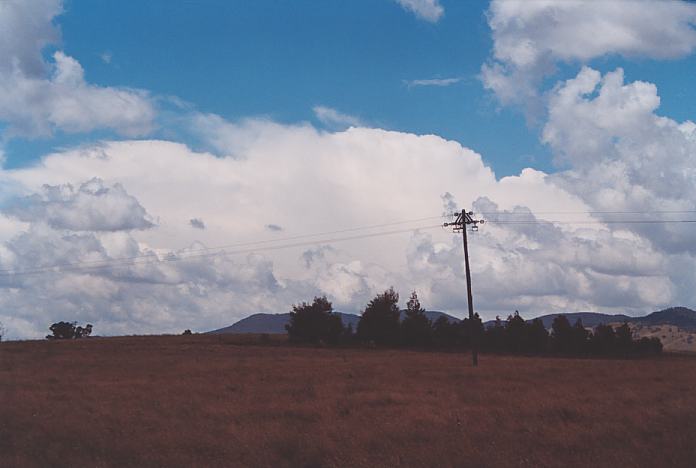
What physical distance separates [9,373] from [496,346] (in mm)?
69681

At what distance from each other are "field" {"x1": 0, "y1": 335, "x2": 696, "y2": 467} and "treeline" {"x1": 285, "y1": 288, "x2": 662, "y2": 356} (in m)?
60.1

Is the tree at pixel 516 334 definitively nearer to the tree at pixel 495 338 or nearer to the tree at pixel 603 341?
the tree at pixel 495 338

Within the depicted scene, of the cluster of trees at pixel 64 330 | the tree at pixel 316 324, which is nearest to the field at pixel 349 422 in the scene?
the tree at pixel 316 324

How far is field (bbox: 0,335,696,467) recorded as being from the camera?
14.5m

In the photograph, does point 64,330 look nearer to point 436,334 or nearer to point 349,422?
point 436,334

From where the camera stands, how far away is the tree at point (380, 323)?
311 feet

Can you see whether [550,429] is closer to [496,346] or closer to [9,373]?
[9,373]

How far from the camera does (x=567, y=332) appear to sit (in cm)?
9444

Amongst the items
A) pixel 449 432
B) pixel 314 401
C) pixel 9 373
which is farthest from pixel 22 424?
pixel 9 373

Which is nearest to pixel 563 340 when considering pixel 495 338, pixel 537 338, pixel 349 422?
pixel 537 338

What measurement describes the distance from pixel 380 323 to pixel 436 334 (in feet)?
28.3

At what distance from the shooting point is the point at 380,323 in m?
95.1

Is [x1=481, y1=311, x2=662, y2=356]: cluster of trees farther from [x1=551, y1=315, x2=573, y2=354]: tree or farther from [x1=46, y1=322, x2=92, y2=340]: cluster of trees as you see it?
[x1=46, y1=322, x2=92, y2=340]: cluster of trees

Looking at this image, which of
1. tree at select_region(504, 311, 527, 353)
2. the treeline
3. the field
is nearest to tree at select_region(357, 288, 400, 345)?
the treeline
